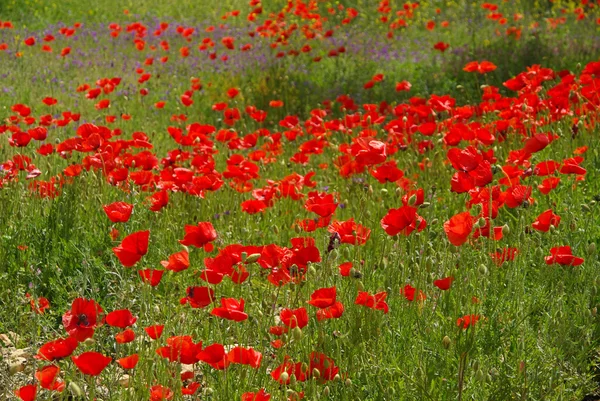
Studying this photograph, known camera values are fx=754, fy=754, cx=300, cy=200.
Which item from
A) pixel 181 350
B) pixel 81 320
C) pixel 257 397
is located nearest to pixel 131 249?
pixel 81 320

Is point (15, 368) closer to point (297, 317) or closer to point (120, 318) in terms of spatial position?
point (120, 318)

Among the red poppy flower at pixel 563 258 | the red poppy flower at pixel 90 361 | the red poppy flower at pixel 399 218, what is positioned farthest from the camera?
the red poppy flower at pixel 563 258

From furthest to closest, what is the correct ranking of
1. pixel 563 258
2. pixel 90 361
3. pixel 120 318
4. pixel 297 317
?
pixel 563 258 → pixel 297 317 → pixel 120 318 → pixel 90 361

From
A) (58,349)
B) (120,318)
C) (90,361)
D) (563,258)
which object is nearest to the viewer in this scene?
(90,361)

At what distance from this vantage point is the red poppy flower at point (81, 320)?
1.94 meters

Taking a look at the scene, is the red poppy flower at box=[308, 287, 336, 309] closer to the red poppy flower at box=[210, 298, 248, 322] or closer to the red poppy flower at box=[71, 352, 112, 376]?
the red poppy flower at box=[210, 298, 248, 322]

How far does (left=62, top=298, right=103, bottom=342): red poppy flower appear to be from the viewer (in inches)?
76.2

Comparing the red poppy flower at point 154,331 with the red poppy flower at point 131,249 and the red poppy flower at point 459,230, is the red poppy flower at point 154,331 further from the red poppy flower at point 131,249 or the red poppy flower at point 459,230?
the red poppy flower at point 459,230

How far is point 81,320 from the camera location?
6.48 ft

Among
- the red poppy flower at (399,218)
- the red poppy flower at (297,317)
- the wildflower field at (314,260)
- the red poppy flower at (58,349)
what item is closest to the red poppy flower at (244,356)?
the wildflower field at (314,260)

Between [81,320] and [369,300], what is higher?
[81,320]

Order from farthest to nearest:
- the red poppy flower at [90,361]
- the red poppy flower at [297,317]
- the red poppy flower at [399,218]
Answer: the red poppy flower at [399,218]
the red poppy flower at [297,317]
the red poppy flower at [90,361]

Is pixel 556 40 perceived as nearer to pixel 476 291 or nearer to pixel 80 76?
pixel 80 76

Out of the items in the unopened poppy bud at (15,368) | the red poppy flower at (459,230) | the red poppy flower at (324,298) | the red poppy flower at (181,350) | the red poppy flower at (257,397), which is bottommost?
the unopened poppy bud at (15,368)
